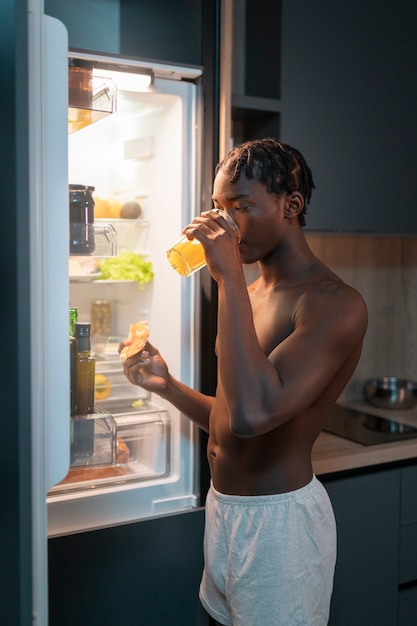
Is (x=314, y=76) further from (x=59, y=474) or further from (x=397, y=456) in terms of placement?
(x=59, y=474)

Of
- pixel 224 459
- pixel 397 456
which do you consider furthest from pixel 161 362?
pixel 397 456

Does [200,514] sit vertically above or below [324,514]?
below

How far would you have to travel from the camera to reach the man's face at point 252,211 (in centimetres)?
141

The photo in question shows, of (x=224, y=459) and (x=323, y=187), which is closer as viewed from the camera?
(x=224, y=459)

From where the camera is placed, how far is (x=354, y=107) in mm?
2062

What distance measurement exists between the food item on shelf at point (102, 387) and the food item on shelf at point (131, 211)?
0.46 meters

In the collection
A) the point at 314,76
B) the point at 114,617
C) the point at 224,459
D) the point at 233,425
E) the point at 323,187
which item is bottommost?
the point at 114,617

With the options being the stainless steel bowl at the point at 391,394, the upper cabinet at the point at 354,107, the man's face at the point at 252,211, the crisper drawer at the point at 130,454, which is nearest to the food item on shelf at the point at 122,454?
the crisper drawer at the point at 130,454

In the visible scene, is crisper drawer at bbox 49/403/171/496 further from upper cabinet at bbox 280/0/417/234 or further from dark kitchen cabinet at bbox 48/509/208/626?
upper cabinet at bbox 280/0/417/234

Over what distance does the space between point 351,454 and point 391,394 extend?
2.21 ft

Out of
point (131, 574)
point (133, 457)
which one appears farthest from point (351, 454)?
point (131, 574)

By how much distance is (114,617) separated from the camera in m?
1.66

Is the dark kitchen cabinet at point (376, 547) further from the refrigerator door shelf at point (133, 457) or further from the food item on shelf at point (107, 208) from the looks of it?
the food item on shelf at point (107, 208)

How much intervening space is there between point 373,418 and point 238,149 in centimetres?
135
